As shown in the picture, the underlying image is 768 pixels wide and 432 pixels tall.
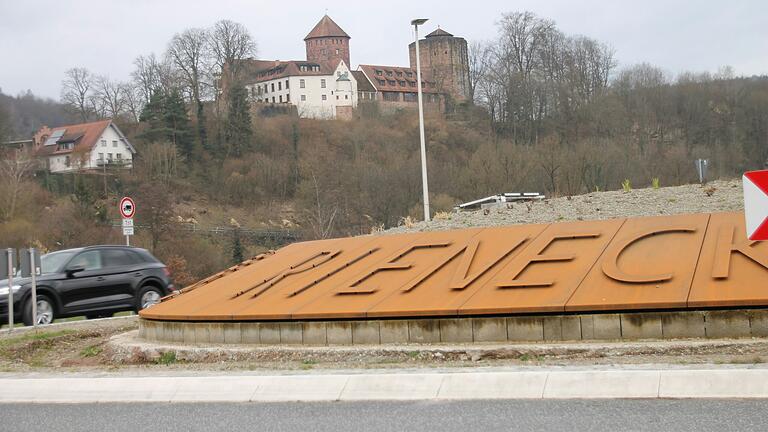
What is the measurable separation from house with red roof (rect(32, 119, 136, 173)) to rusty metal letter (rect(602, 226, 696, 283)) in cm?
9222

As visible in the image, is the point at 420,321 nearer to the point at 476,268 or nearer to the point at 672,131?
the point at 476,268

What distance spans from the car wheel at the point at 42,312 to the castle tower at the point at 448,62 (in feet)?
407

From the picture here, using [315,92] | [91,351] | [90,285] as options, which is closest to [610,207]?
[90,285]

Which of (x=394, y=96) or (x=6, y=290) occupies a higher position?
(x=394, y=96)

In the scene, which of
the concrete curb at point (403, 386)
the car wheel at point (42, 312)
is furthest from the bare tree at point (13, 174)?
the concrete curb at point (403, 386)

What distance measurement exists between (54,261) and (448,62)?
126423 mm

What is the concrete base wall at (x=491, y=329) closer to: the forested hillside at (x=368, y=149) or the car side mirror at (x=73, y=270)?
the car side mirror at (x=73, y=270)

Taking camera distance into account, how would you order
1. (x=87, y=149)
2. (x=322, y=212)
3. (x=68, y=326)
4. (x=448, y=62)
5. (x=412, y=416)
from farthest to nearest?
(x=448, y=62) < (x=87, y=149) < (x=322, y=212) < (x=68, y=326) < (x=412, y=416)

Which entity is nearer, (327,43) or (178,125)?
(178,125)

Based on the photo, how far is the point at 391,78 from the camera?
5891 inches

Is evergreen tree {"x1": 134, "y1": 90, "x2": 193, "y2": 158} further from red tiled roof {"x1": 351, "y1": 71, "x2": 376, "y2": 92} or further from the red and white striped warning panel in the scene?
the red and white striped warning panel

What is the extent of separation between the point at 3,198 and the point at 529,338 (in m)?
62.8

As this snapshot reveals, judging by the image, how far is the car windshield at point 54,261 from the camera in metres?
19.1

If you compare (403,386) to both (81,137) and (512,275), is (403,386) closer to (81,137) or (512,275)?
(512,275)
